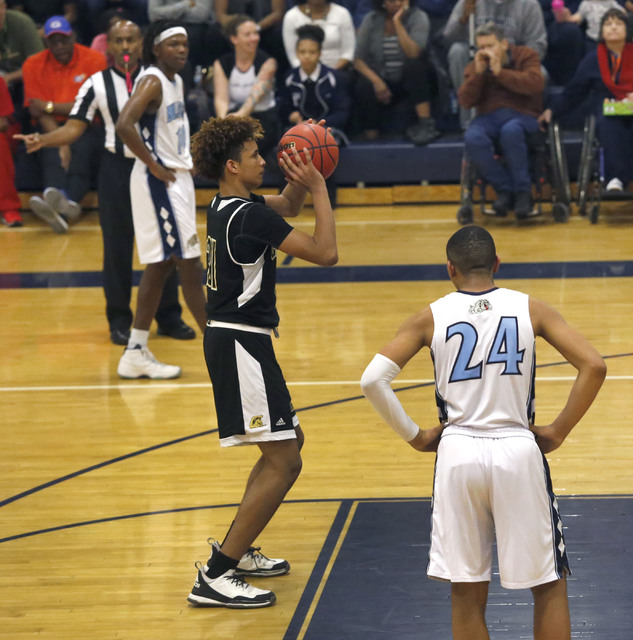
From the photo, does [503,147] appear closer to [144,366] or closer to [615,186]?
[615,186]

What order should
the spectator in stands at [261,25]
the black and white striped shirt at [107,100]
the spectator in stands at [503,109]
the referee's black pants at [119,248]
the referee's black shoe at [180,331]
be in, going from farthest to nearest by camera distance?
the spectator in stands at [261,25] < the spectator in stands at [503,109] < the referee's black shoe at [180,331] < the referee's black pants at [119,248] < the black and white striped shirt at [107,100]

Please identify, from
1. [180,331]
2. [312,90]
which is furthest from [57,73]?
[180,331]

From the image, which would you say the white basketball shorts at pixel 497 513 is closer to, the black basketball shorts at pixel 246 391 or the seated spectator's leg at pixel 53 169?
the black basketball shorts at pixel 246 391

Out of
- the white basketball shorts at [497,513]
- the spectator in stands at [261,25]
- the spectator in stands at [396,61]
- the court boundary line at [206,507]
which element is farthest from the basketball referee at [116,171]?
the spectator in stands at [261,25]

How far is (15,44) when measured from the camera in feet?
40.8

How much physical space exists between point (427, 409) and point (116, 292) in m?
2.54

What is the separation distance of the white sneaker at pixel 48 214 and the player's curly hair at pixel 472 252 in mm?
8593

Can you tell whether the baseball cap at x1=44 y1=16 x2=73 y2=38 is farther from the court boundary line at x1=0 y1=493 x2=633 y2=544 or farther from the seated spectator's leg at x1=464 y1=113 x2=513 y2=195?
the court boundary line at x1=0 y1=493 x2=633 y2=544

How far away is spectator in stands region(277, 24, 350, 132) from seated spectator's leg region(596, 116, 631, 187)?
8.42 feet

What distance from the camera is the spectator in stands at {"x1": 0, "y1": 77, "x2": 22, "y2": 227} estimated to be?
1148 cm

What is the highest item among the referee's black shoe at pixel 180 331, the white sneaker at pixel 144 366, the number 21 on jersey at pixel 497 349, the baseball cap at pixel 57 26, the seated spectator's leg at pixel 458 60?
the baseball cap at pixel 57 26

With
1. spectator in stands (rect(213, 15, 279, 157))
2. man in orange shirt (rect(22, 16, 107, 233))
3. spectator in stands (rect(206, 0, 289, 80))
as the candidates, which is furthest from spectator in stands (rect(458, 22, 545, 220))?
man in orange shirt (rect(22, 16, 107, 233))

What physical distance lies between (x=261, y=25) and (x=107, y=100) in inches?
221

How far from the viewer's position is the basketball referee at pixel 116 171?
7371 mm
